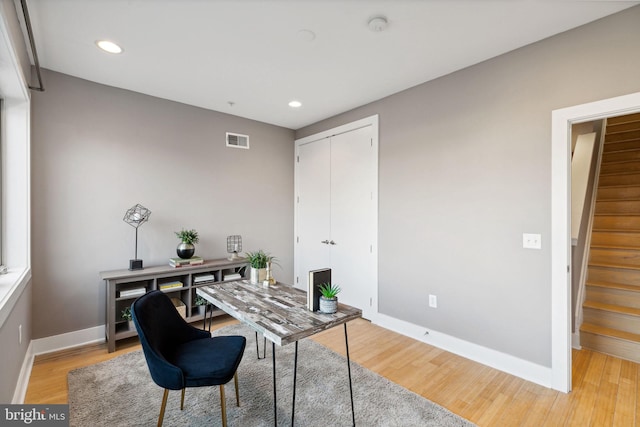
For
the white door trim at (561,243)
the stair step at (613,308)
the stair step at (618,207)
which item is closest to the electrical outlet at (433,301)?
the white door trim at (561,243)

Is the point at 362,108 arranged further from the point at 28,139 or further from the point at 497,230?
the point at 28,139

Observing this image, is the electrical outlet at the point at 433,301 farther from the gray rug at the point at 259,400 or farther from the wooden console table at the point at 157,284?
the wooden console table at the point at 157,284

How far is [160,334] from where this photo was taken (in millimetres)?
1780

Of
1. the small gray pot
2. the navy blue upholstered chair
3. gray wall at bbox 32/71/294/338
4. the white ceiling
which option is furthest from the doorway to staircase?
the small gray pot

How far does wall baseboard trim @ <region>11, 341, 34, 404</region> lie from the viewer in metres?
1.94

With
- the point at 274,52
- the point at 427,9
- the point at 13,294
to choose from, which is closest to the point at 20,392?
the point at 13,294

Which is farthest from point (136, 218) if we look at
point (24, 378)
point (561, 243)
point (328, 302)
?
point (561, 243)

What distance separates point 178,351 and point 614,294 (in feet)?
13.2

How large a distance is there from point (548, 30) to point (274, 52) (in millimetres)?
2076

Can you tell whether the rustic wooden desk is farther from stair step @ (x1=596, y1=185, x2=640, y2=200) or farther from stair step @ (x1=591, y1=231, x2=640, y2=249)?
stair step @ (x1=596, y1=185, x2=640, y2=200)

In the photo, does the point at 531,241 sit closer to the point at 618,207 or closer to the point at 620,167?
the point at 618,207

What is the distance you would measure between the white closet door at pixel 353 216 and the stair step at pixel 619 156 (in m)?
3.47

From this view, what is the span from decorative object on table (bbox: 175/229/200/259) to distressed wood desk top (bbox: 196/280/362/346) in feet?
3.82

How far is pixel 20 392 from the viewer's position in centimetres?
202
